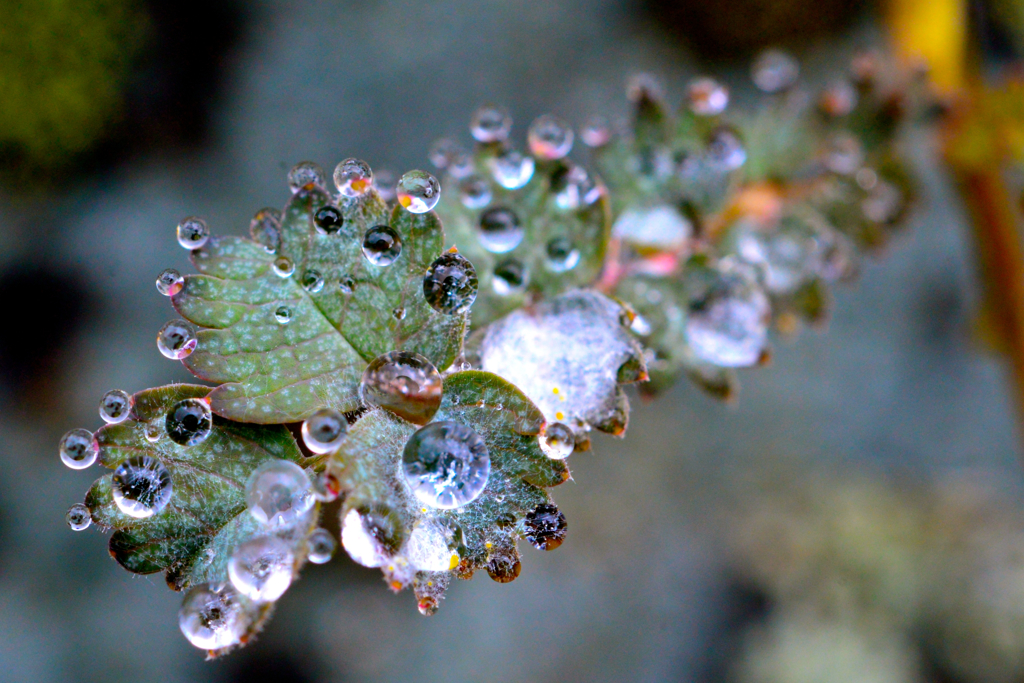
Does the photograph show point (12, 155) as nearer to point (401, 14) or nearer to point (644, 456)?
point (401, 14)

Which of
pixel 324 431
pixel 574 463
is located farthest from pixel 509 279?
pixel 574 463

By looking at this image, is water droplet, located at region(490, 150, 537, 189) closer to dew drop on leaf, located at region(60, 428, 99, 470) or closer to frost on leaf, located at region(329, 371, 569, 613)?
frost on leaf, located at region(329, 371, 569, 613)

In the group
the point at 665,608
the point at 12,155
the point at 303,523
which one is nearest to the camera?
the point at 303,523

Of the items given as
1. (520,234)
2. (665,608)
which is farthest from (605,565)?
(520,234)

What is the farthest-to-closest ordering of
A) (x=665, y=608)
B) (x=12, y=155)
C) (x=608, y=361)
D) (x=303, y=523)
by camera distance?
(x=665, y=608)
(x=12, y=155)
(x=608, y=361)
(x=303, y=523)

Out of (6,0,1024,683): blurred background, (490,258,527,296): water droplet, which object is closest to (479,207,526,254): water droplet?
(490,258,527,296): water droplet

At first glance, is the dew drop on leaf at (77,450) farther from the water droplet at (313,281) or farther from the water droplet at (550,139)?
the water droplet at (550,139)
